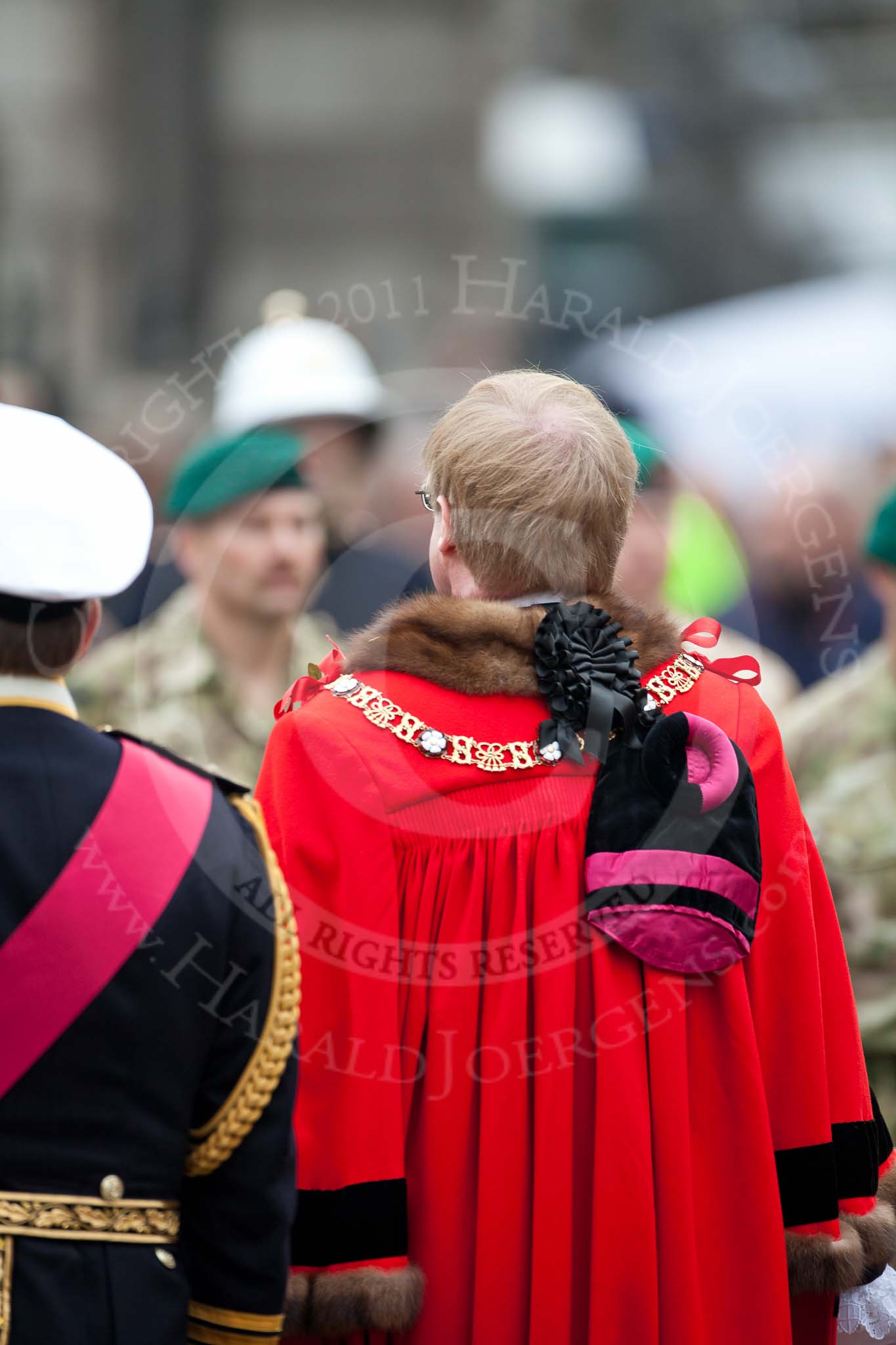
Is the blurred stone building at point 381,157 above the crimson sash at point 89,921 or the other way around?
above

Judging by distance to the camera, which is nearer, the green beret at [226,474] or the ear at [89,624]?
the ear at [89,624]

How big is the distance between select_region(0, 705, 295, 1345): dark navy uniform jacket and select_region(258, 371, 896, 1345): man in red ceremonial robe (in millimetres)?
312

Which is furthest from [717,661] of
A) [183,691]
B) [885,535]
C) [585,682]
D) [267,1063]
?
[183,691]

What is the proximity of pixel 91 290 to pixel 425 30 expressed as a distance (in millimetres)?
4302

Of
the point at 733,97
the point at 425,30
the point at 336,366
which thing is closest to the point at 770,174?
the point at 733,97

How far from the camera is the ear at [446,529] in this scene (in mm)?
2482

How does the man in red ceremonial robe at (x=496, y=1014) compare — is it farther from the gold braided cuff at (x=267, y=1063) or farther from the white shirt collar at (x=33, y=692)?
the white shirt collar at (x=33, y=692)

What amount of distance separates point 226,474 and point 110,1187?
9.57 feet

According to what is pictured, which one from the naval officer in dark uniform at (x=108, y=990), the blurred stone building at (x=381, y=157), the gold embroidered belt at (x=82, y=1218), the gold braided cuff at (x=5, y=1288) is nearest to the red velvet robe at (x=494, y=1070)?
the naval officer in dark uniform at (x=108, y=990)

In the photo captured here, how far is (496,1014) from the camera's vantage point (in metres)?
2.44

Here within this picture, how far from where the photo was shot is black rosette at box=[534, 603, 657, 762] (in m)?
2.40

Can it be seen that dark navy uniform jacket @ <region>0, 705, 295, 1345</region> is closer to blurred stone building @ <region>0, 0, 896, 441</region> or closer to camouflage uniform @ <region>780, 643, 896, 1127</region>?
camouflage uniform @ <region>780, 643, 896, 1127</region>

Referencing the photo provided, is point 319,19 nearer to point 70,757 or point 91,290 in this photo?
point 91,290

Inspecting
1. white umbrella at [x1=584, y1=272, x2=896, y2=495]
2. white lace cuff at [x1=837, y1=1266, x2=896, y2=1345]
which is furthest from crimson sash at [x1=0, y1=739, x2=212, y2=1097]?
white umbrella at [x1=584, y1=272, x2=896, y2=495]
